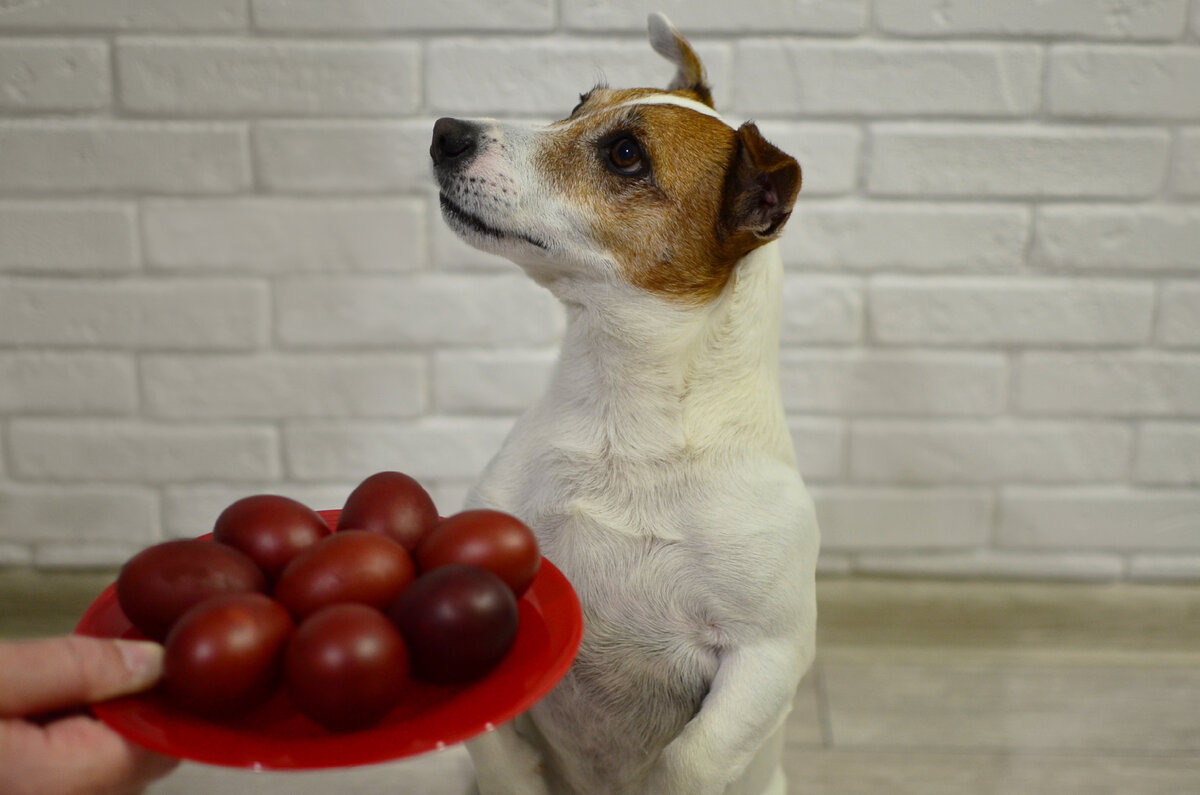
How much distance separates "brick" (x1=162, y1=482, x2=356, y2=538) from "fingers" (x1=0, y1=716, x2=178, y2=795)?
2.79 ft

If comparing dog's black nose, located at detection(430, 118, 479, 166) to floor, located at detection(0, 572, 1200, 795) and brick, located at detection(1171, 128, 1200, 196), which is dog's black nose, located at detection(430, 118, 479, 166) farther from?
brick, located at detection(1171, 128, 1200, 196)

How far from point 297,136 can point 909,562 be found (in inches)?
41.4

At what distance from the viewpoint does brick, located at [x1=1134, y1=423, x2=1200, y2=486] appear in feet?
4.81

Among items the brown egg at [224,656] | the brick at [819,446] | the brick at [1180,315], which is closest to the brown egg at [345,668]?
the brown egg at [224,656]

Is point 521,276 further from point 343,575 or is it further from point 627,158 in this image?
point 343,575

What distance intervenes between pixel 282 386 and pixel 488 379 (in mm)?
290

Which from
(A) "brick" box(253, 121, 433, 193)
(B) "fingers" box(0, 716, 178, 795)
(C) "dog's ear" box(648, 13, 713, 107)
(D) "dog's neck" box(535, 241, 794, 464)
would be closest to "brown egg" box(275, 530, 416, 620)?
(B) "fingers" box(0, 716, 178, 795)

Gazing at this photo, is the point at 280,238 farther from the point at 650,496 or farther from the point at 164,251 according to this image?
the point at 650,496

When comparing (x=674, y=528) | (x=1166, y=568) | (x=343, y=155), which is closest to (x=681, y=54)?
(x=674, y=528)

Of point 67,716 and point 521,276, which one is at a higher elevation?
point 521,276

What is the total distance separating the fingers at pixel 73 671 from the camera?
0.62 m

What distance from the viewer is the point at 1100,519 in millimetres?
1507

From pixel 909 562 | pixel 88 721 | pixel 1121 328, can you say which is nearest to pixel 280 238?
pixel 88 721

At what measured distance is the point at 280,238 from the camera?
140cm
